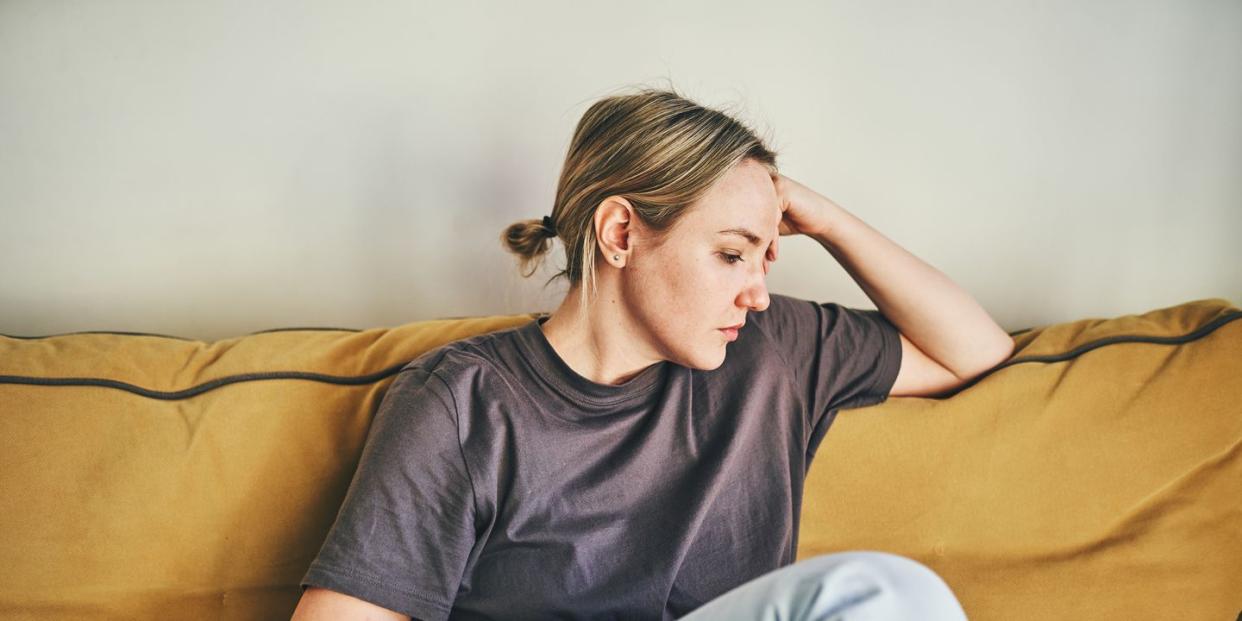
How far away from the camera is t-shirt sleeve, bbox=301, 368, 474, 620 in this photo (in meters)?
1.04

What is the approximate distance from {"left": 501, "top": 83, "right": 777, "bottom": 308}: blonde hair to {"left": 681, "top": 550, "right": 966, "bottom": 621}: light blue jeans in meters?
0.46

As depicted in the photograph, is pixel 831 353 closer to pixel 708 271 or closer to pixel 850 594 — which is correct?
pixel 708 271

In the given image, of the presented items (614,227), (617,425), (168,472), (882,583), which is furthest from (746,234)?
(168,472)

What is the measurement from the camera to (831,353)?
133cm

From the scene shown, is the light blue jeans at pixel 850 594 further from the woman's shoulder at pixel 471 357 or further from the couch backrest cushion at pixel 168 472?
the couch backrest cushion at pixel 168 472

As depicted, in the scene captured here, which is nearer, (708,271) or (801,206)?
(708,271)

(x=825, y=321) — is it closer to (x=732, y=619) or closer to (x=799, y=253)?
(x=799, y=253)

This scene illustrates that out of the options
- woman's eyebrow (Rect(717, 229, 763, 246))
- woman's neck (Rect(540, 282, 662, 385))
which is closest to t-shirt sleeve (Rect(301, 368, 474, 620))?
woman's neck (Rect(540, 282, 662, 385))

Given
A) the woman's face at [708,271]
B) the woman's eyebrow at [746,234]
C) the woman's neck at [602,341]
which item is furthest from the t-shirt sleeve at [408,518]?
the woman's eyebrow at [746,234]

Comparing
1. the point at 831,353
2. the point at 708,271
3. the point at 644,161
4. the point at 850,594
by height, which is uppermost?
the point at 644,161

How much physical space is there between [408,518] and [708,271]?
48 centimetres

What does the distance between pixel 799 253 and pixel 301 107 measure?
96cm

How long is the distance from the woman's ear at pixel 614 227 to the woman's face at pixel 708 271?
2 cm

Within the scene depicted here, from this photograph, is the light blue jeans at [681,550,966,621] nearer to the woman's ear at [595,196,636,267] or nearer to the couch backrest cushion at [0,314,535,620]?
the woman's ear at [595,196,636,267]
